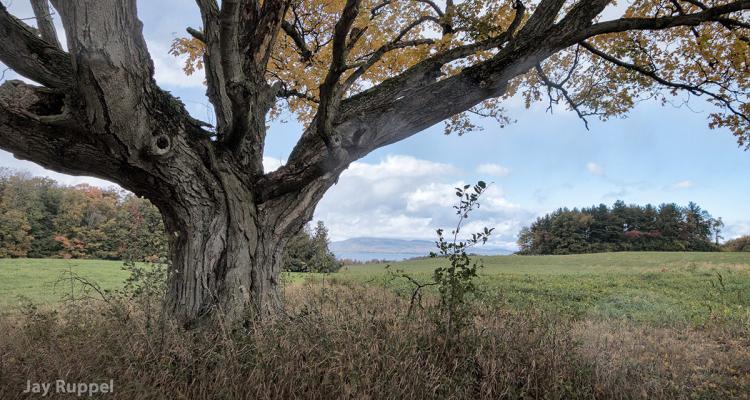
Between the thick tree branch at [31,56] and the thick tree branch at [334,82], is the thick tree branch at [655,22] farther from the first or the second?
the thick tree branch at [31,56]

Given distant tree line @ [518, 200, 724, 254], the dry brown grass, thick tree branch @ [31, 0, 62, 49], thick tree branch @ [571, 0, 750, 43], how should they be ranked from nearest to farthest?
the dry brown grass
thick tree branch @ [31, 0, 62, 49]
thick tree branch @ [571, 0, 750, 43]
distant tree line @ [518, 200, 724, 254]

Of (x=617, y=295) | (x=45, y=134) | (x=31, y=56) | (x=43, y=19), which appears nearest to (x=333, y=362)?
(x=45, y=134)

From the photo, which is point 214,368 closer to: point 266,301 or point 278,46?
point 266,301

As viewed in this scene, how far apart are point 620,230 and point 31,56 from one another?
90970mm

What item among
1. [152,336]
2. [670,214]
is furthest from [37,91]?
[670,214]

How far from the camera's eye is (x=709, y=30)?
25.3ft

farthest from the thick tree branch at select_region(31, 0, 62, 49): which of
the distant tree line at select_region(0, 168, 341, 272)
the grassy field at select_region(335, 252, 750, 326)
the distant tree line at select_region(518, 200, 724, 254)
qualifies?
the distant tree line at select_region(518, 200, 724, 254)

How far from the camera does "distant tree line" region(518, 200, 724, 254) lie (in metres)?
72.0

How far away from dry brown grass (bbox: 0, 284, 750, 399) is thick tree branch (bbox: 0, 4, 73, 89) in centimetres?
241

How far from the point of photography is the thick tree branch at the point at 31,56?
371 cm

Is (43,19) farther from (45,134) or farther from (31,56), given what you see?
(45,134)

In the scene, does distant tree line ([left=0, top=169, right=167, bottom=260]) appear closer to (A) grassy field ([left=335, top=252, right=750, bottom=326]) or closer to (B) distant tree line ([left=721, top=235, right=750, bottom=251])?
(A) grassy field ([left=335, top=252, right=750, bottom=326])

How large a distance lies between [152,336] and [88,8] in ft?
9.47

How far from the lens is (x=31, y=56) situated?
3.86 meters
